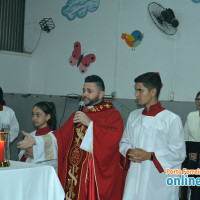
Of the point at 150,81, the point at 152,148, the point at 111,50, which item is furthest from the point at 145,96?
the point at 111,50

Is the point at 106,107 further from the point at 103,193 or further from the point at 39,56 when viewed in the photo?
the point at 39,56

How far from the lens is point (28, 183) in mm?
2863

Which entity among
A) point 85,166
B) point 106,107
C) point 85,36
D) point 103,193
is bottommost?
point 103,193

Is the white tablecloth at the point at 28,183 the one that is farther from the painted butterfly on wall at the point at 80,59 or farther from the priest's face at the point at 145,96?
the painted butterfly on wall at the point at 80,59

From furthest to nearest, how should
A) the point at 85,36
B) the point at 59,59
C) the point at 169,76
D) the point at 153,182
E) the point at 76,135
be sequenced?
the point at 59,59 → the point at 85,36 → the point at 169,76 → the point at 76,135 → the point at 153,182

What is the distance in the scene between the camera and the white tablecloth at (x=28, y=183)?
270cm

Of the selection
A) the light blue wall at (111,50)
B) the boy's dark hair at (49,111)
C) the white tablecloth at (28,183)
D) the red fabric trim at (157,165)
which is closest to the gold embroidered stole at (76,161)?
the boy's dark hair at (49,111)

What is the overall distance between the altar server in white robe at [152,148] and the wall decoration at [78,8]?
4070 mm

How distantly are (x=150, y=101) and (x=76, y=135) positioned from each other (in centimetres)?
101

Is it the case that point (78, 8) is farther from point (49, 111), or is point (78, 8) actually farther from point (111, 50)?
point (49, 111)

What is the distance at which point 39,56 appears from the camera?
8.67m

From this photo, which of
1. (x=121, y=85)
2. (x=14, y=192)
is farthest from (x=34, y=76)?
(x=14, y=192)

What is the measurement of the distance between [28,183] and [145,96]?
146 cm

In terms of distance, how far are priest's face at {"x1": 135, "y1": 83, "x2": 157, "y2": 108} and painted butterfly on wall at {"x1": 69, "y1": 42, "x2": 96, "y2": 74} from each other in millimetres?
3741
